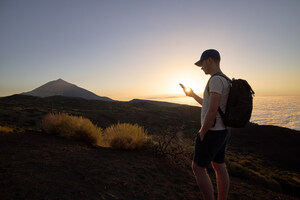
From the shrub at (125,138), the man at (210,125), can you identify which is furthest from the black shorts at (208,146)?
the shrub at (125,138)

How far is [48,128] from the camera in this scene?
601cm

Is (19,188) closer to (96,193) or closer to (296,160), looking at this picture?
(96,193)

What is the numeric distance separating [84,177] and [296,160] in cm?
2557

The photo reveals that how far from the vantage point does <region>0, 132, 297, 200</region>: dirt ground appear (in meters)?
2.28

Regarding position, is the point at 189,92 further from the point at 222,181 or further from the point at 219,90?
the point at 222,181

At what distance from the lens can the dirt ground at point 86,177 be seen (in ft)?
7.48

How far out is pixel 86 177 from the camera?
2.85m

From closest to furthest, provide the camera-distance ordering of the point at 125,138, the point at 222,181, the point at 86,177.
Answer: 1. the point at 222,181
2. the point at 86,177
3. the point at 125,138

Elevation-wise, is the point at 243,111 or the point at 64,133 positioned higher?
the point at 243,111

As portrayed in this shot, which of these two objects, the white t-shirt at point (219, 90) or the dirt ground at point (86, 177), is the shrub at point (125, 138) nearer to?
the dirt ground at point (86, 177)

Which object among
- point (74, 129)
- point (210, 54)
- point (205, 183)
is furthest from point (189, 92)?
point (74, 129)

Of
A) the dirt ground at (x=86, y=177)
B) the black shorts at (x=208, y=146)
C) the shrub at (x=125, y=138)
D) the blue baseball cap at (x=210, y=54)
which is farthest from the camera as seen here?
the shrub at (x=125, y=138)

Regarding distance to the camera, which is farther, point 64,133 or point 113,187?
point 64,133

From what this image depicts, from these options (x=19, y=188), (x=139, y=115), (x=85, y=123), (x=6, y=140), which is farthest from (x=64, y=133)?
(x=139, y=115)
